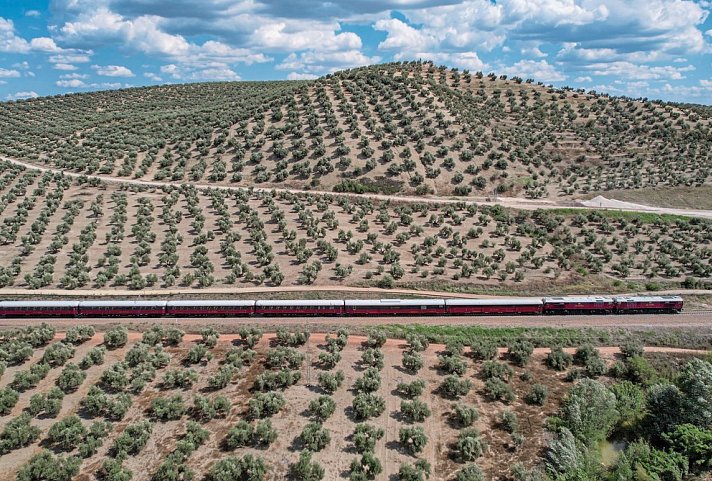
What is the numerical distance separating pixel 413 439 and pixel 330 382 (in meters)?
6.82

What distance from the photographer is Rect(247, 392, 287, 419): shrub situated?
1171 inches

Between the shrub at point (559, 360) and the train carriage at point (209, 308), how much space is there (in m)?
24.3

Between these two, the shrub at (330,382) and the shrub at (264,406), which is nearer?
the shrub at (264,406)

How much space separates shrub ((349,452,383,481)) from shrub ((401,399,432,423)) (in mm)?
4457

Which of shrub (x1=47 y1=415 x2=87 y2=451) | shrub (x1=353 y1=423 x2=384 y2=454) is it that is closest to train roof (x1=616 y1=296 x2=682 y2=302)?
shrub (x1=353 y1=423 x2=384 y2=454)

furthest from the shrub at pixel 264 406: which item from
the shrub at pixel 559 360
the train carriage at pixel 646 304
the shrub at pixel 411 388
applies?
the train carriage at pixel 646 304

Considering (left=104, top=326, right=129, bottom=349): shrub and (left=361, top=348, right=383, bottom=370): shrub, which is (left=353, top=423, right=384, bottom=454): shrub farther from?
(left=104, top=326, right=129, bottom=349): shrub

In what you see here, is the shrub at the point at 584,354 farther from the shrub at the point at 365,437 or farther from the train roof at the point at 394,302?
the shrub at the point at 365,437

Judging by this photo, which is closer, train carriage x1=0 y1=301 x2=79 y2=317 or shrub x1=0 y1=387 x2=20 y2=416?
shrub x1=0 y1=387 x2=20 y2=416

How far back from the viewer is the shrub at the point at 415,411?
30.0 m

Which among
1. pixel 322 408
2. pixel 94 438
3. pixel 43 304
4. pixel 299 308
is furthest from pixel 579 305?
pixel 43 304

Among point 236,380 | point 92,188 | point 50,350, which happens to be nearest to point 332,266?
point 236,380

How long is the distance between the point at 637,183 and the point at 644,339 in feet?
162

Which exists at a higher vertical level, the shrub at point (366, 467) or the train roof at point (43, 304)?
the train roof at point (43, 304)
